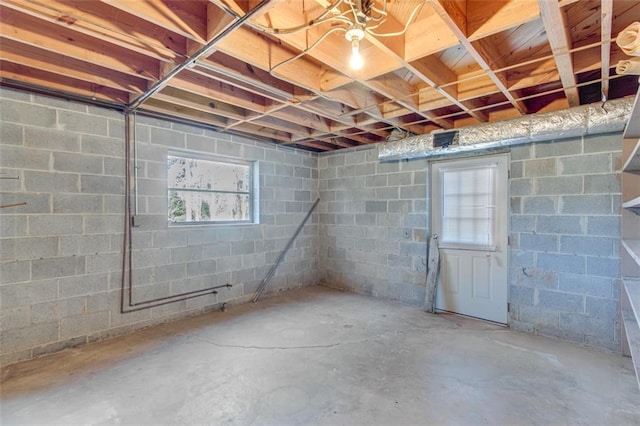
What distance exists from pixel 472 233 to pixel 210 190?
3.34 metres

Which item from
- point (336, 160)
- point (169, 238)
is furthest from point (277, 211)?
point (169, 238)

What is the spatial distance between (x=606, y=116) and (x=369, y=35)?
2372 millimetres

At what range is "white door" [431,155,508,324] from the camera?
3.62 meters

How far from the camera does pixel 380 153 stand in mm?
4402

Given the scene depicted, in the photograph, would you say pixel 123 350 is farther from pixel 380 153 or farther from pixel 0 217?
pixel 380 153

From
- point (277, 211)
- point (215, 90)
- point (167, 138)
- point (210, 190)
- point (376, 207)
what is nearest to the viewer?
point (215, 90)

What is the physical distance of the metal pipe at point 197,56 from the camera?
1.67 metres

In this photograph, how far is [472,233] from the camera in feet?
12.6

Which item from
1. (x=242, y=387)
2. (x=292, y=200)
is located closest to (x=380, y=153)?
(x=292, y=200)

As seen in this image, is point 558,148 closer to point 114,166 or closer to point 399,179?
point 399,179

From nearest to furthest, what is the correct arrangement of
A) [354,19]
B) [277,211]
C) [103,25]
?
[354,19]
[103,25]
[277,211]

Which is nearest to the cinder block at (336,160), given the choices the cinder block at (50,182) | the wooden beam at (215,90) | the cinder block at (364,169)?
the cinder block at (364,169)

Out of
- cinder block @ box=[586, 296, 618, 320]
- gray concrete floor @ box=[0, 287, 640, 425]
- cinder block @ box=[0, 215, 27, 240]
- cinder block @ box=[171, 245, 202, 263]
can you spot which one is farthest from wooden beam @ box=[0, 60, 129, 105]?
cinder block @ box=[586, 296, 618, 320]

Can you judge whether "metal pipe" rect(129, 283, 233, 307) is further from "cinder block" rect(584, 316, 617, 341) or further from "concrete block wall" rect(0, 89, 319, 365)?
"cinder block" rect(584, 316, 617, 341)
